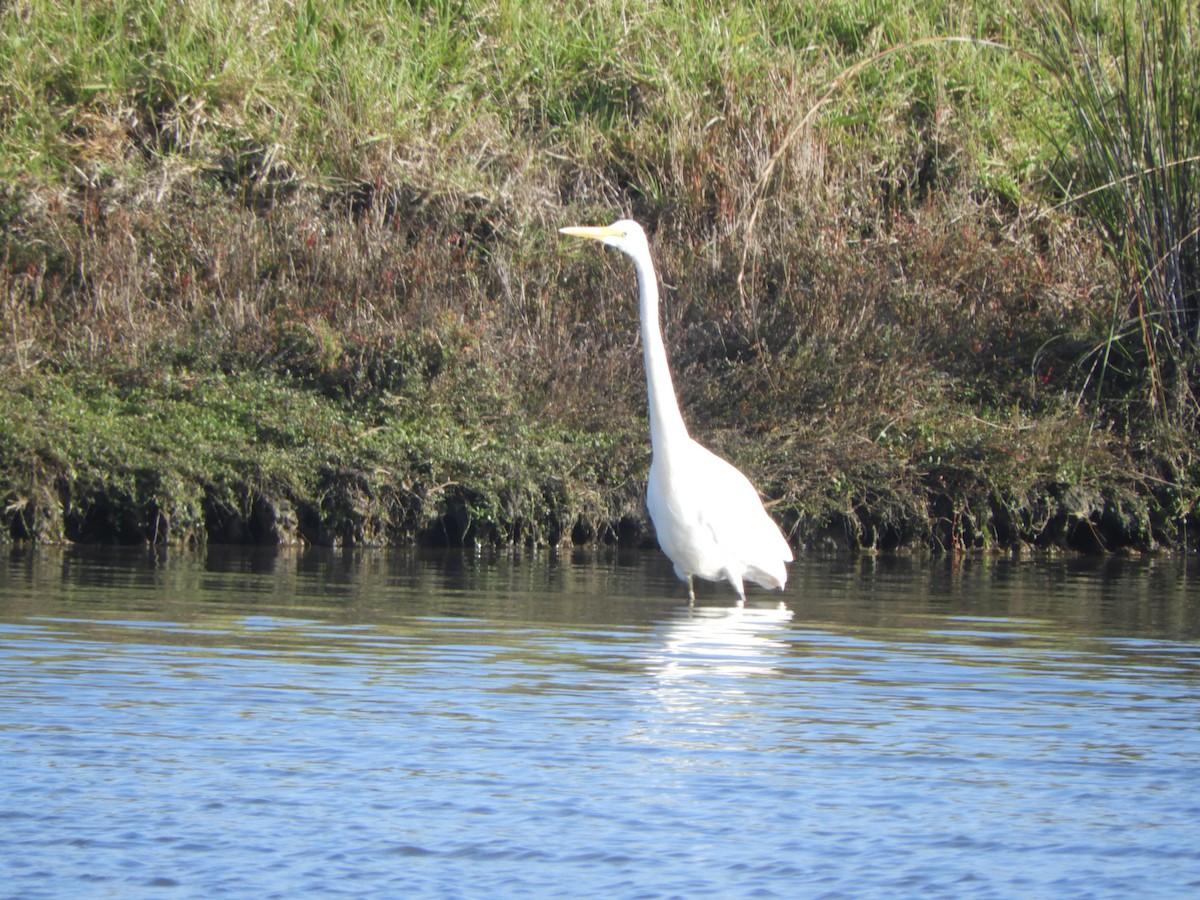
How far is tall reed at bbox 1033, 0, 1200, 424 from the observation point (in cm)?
1160

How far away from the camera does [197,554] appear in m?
10.6

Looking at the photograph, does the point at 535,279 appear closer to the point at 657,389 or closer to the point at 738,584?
the point at 657,389

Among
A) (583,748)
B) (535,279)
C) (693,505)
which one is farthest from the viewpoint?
(535,279)

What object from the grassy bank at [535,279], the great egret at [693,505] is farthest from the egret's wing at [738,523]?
the grassy bank at [535,279]

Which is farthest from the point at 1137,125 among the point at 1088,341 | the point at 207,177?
the point at 207,177

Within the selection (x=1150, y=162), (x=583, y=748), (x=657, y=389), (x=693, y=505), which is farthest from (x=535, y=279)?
(x=583, y=748)

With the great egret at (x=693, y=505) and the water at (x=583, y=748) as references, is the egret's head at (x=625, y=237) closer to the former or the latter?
the great egret at (x=693, y=505)

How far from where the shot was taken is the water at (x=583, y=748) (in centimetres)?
406

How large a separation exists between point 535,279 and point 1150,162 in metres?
4.87

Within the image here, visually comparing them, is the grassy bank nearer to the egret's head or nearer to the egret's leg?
the egret's head

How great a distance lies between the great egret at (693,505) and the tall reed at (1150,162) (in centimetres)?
344

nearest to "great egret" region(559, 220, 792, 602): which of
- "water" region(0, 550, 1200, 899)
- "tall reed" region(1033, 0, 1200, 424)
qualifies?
"water" region(0, 550, 1200, 899)

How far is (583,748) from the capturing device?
16.7 ft

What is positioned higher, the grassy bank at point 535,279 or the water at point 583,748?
the grassy bank at point 535,279
